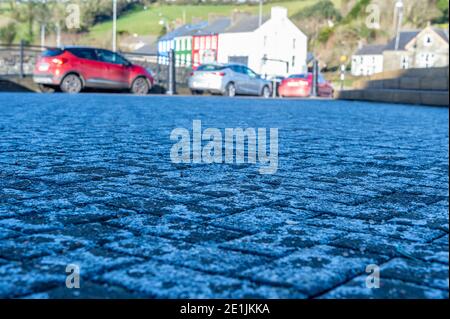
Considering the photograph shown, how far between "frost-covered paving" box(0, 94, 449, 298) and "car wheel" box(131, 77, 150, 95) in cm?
1775

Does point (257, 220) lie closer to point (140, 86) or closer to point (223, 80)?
point (140, 86)

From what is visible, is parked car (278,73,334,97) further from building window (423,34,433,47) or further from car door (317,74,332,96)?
building window (423,34,433,47)

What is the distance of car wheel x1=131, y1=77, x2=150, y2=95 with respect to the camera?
2338 centimetres

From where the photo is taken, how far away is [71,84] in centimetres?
2109

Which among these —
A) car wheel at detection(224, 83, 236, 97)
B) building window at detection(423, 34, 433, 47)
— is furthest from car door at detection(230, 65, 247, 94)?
building window at detection(423, 34, 433, 47)

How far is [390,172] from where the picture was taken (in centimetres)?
474

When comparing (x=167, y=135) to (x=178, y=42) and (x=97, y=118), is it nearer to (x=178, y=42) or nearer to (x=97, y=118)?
(x=97, y=118)

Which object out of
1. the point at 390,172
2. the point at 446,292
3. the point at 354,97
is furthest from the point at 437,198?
the point at 354,97

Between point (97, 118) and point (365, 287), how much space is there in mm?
8215

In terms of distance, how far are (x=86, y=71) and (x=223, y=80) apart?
19.4 ft

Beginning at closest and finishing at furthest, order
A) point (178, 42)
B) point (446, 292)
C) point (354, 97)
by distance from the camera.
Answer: point (446, 292) → point (354, 97) → point (178, 42)

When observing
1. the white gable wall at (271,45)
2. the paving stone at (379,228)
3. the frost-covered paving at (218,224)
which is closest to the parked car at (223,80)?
the frost-covered paving at (218,224)

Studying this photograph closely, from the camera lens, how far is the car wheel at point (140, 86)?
23.4 m

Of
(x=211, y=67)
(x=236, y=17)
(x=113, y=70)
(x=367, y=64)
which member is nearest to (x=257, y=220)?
(x=113, y=70)
